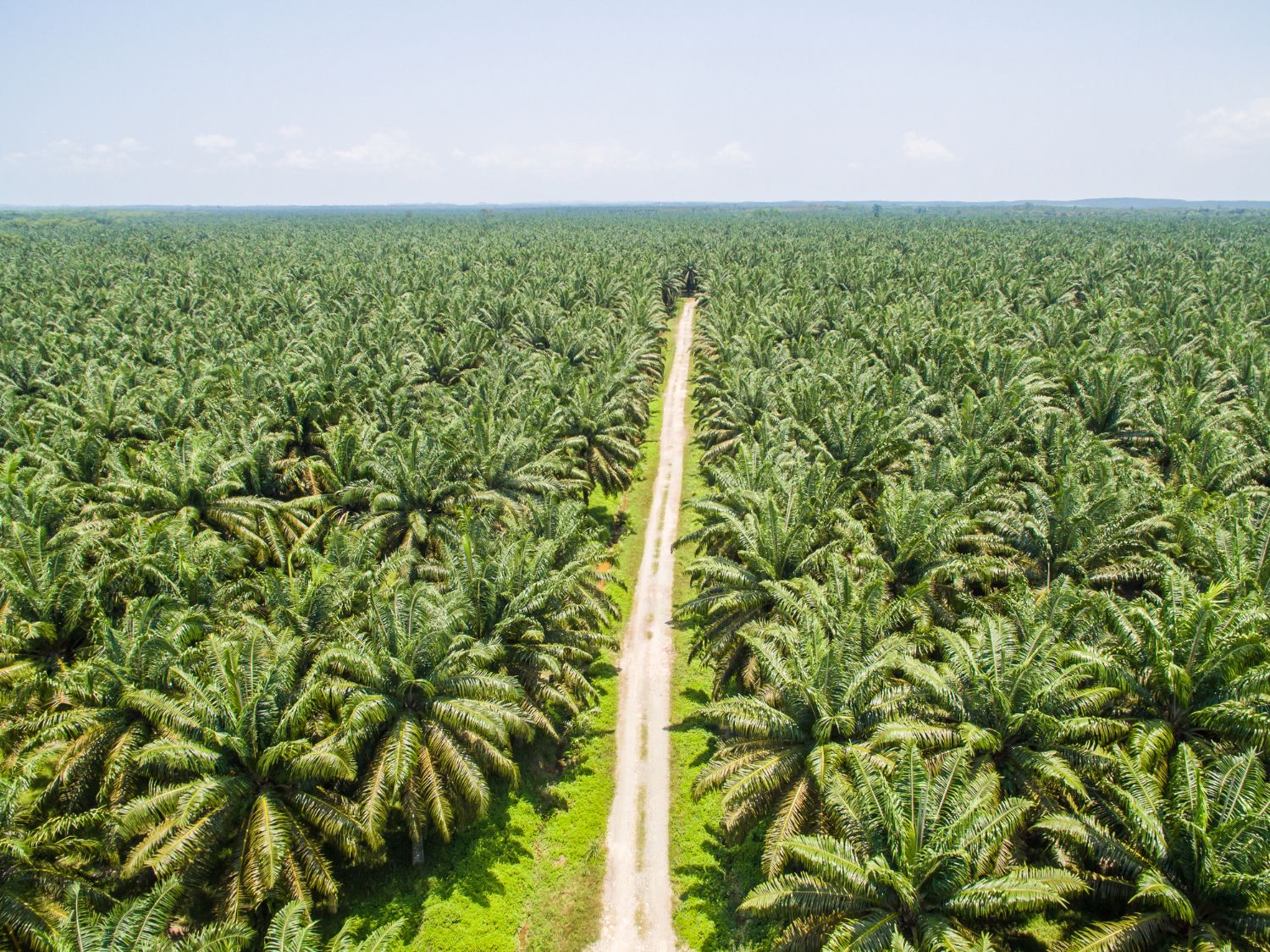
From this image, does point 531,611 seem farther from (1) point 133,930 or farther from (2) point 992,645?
(2) point 992,645

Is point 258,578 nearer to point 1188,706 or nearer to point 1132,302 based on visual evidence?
point 1188,706

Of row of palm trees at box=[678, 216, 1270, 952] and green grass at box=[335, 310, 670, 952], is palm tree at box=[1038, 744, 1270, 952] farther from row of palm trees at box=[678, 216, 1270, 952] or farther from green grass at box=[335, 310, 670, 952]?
green grass at box=[335, 310, 670, 952]

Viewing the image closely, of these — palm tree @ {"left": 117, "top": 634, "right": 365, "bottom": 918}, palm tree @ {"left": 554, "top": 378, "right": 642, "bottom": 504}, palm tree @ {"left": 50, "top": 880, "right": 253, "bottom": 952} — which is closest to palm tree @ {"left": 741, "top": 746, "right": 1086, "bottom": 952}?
palm tree @ {"left": 117, "top": 634, "right": 365, "bottom": 918}

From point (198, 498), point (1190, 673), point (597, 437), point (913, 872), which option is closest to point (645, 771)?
point (913, 872)

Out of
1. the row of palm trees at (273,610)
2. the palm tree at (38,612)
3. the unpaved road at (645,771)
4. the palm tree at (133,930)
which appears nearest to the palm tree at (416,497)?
the row of palm trees at (273,610)

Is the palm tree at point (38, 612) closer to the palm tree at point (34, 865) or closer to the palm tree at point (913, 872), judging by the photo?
the palm tree at point (34, 865)

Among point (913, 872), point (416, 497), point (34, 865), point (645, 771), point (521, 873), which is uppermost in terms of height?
point (416, 497)
